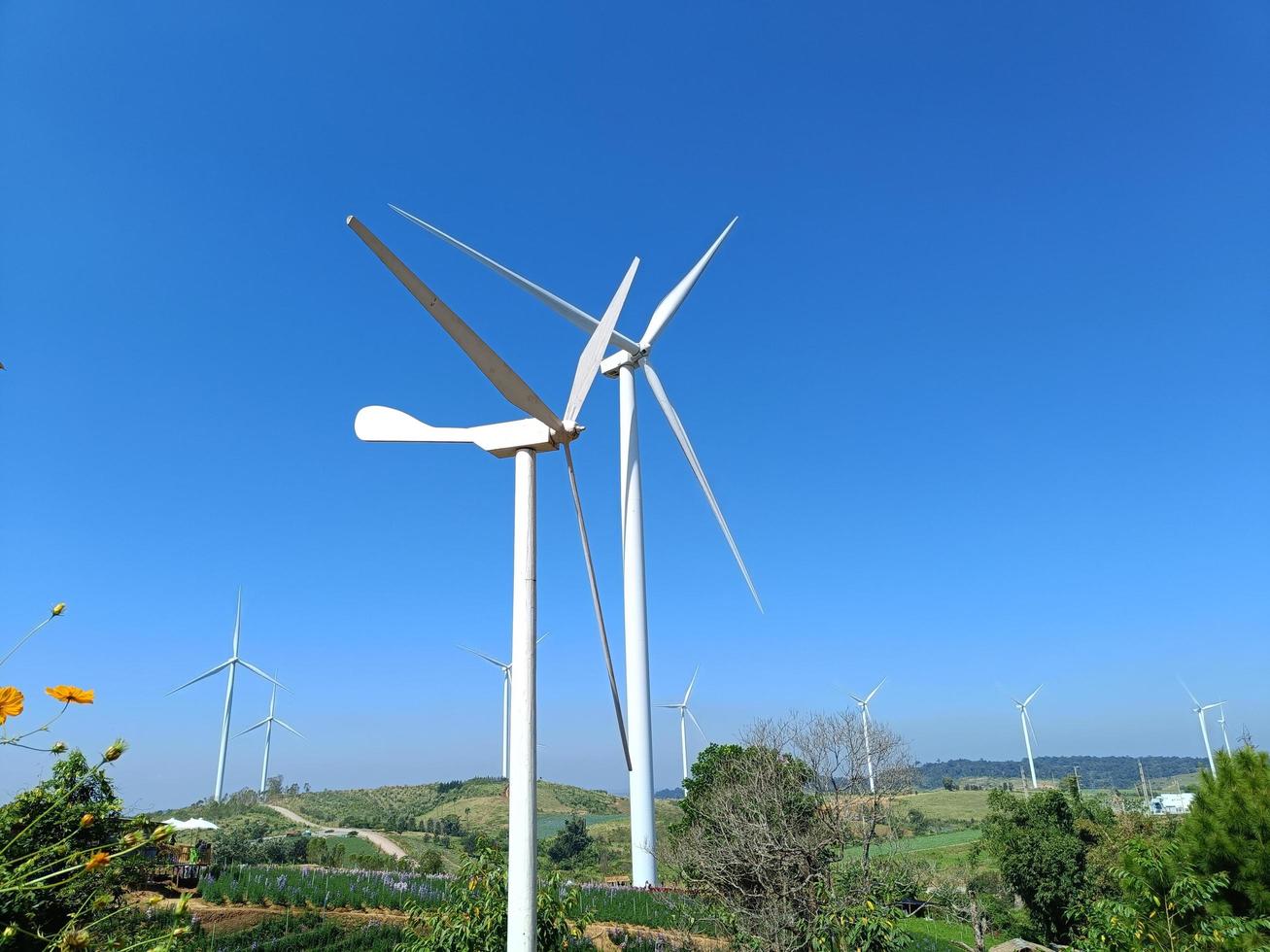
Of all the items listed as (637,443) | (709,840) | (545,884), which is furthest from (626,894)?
(637,443)

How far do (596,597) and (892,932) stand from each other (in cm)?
807

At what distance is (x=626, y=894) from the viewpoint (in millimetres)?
23922

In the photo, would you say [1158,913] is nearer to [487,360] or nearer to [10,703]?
[487,360]

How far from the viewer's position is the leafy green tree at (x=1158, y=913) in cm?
926

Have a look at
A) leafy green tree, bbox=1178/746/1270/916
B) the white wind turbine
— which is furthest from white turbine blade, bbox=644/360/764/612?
leafy green tree, bbox=1178/746/1270/916

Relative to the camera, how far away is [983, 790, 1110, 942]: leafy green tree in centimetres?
3069

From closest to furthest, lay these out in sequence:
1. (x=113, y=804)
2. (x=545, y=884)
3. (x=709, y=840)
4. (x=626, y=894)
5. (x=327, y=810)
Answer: (x=113, y=804) → (x=545, y=884) → (x=709, y=840) → (x=626, y=894) → (x=327, y=810)

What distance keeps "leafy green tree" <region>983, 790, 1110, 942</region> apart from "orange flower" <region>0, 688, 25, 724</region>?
115ft

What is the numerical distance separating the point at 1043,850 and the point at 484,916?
2844 centimetres

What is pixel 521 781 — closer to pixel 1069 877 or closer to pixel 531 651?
pixel 531 651

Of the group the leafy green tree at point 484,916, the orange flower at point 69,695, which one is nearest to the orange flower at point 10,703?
the orange flower at point 69,695

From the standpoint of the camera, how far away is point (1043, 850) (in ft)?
103

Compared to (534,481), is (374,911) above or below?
below

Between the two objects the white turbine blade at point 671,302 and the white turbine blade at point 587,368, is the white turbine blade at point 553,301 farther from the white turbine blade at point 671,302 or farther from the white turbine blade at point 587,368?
the white turbine blade at point 587,368
